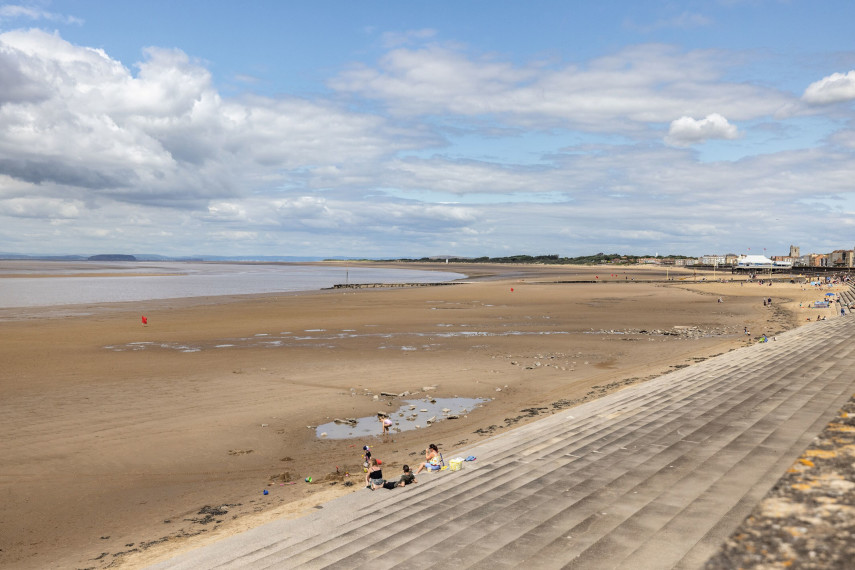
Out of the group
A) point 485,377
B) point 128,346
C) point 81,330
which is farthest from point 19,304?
point 485,377

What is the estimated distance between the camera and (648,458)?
905cm

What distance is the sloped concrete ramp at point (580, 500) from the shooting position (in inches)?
241

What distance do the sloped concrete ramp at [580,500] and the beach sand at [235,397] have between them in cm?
196

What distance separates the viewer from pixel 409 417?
1558 centimetres

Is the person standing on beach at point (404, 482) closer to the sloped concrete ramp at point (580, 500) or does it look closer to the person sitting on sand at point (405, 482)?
the person sitting on sand at point (405, 482)

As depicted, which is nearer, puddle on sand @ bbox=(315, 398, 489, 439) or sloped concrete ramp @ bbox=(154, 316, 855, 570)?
sloped concrete ramp @ bbox=(154, 316, 855, 570)

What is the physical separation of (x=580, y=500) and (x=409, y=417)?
8581 mm

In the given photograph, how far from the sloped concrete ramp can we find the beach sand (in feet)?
6.44

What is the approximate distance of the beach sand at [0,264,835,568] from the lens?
981cm

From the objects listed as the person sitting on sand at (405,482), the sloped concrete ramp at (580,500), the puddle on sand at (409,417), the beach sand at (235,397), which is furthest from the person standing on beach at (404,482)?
the puddle on sand at (409,417)

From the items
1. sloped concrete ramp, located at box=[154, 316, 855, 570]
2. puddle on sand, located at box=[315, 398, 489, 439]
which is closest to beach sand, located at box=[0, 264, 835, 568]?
puddle on sand, located at box=[315, 398, 489, 439]

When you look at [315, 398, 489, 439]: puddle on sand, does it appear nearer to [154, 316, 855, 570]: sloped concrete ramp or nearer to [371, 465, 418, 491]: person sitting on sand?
[154, 316, 855, 570]: sloped concrete ramp

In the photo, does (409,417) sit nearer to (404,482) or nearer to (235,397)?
(235,397)

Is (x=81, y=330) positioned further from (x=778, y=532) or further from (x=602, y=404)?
(x=778, y=532)
